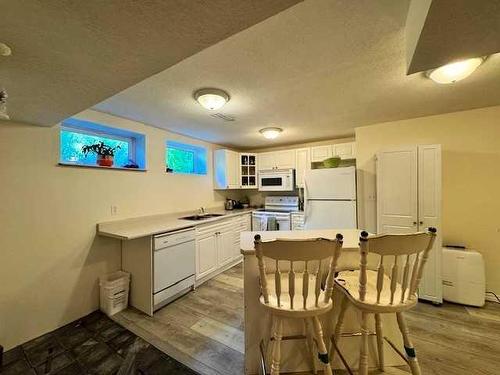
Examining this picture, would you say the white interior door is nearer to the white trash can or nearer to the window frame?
the window frame

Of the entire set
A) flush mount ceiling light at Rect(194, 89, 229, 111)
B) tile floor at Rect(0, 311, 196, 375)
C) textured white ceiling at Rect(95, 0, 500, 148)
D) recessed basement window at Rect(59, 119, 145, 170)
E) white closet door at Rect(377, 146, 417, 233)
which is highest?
textured white ceiling at Rect(95, 0, 500, 148)

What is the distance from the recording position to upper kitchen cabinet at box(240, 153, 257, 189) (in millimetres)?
4469

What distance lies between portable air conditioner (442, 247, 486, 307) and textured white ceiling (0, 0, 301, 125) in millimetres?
3122

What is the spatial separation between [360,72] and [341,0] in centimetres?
78

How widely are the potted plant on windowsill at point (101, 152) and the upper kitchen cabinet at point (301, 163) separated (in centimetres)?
305

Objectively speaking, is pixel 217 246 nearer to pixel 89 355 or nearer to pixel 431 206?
pixel 89 355

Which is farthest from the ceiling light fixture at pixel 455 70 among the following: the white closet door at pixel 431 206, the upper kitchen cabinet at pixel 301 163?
the upper kitchen cabinet at pixel 301 163

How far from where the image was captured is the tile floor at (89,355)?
1553mm

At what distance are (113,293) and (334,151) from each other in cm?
381

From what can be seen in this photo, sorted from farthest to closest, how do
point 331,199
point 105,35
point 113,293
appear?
point 331,199
point 113,293
point 105,35

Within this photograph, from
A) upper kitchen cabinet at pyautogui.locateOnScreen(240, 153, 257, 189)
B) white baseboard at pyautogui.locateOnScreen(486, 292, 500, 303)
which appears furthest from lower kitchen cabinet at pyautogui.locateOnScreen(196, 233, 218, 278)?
white baseboard at pyautogui.locateOnScreen(486, 292, 500, 303)

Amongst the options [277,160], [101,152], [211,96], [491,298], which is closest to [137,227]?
[101,152]

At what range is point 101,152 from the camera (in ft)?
8.25

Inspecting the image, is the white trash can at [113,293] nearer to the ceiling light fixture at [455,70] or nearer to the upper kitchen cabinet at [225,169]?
the upper kitchen cabinet at [225,169]
